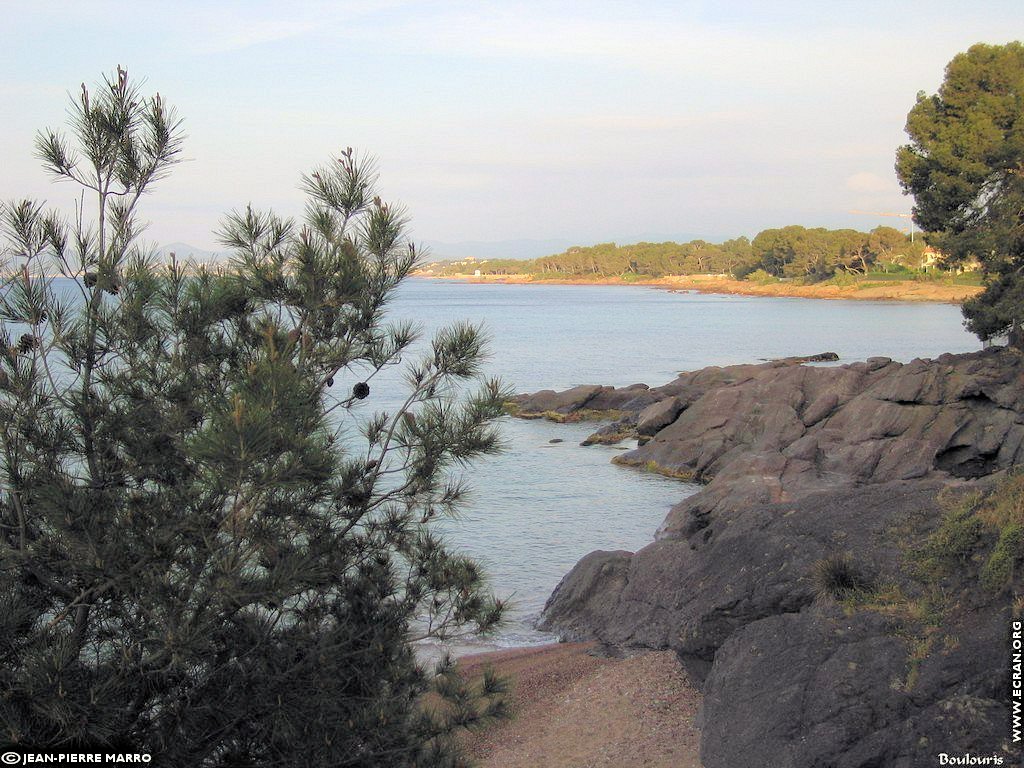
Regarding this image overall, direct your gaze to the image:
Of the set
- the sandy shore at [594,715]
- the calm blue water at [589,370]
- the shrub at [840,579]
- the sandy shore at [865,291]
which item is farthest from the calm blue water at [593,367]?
the sandy shore at [865,291]

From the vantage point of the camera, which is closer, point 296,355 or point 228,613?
point 228,613

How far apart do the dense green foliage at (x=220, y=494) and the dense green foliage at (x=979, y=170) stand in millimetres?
25433

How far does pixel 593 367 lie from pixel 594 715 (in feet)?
153

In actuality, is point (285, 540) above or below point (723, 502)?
above

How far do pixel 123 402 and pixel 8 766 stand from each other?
1735mm

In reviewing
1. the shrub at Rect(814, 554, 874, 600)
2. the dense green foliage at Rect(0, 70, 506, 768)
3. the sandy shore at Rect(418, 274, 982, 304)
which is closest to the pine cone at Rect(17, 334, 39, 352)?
the dense green foliage at Rect(0, 70, 506, 768)

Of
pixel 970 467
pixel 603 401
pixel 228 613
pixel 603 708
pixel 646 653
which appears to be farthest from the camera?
pixel 603 401

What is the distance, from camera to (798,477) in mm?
17938

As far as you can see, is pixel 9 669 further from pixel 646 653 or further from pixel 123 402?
pixel 646 653

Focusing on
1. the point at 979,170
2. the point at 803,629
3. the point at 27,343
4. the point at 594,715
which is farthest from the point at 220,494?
the point at 979,170

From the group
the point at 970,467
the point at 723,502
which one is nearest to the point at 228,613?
the point at 723,502

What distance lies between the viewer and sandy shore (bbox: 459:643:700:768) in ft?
27.6

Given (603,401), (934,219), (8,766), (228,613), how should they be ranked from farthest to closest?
(603,401) < (934,219) < (228,613) < (8,766)

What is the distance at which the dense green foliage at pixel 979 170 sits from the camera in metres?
27.5
